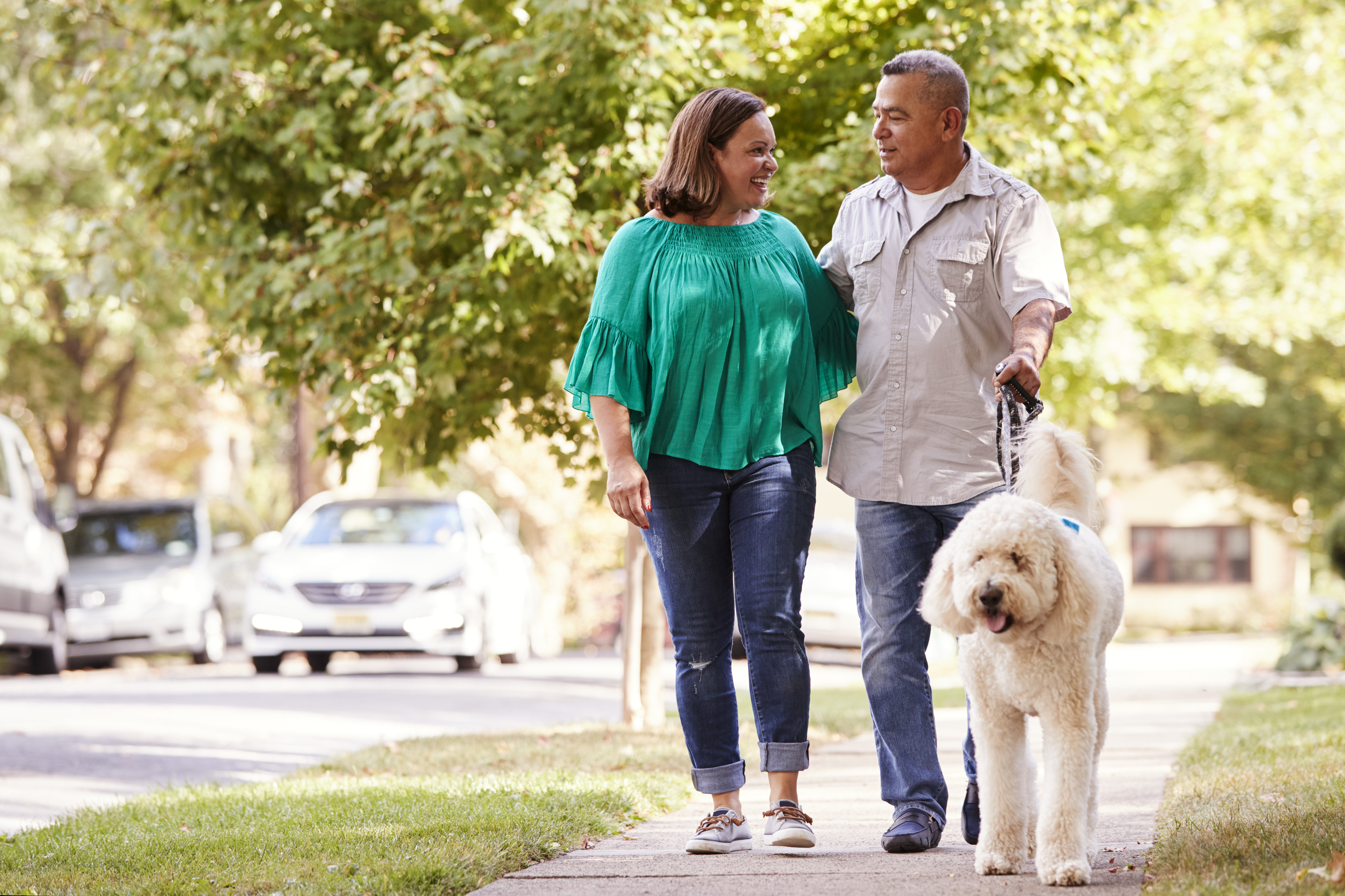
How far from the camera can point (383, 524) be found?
47.5ft

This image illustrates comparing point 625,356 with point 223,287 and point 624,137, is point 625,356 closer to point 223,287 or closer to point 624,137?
point 624,137

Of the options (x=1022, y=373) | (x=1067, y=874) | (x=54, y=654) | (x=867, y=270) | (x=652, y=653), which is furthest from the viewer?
(x=54, y=654)

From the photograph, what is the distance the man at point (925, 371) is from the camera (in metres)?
4.46

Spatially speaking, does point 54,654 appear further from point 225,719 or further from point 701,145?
point 701,145

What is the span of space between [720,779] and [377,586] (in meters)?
9.32

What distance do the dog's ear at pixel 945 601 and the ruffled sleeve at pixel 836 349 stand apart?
2.91 ft

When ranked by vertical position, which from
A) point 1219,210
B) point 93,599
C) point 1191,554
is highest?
point 1219,210

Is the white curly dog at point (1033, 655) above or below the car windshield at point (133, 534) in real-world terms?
below

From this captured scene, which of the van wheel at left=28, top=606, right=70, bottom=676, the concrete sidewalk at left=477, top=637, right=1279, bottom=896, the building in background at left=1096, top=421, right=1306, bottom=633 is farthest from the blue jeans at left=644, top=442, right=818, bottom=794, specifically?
the building in background at left=1096, top=421, right=1306, bottom=633

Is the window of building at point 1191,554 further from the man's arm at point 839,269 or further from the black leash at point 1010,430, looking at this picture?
the black leash at point 1010,430

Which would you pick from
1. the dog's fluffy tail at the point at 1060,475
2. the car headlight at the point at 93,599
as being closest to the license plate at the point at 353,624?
the car headlight at the point at 93,599

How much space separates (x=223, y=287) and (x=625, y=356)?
4.52 meters

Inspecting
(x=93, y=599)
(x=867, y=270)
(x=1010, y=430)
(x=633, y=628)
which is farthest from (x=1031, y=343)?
(x=93, y=599)

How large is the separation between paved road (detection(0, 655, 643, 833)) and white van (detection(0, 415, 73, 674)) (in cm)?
47
